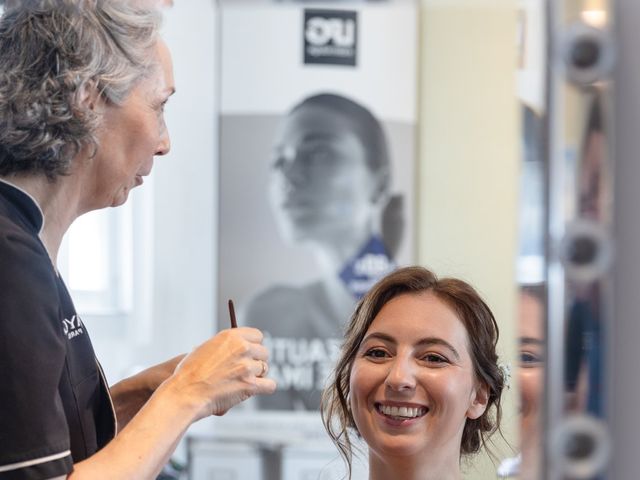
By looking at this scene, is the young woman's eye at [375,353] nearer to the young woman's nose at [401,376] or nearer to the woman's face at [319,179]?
the young woman's nose at [401,376]

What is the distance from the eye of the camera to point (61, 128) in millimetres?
1297

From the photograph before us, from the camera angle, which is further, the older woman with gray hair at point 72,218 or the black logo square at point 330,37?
the black logo square at point 330,37

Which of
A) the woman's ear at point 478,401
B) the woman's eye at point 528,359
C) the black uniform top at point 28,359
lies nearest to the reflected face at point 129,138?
the black uniform top at point 28,359

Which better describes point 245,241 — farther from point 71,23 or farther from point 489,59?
point 71,23

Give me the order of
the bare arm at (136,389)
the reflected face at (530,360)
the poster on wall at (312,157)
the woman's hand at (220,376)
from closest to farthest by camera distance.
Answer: the reflected face at (530,360) < the woman's hand at (220,376) < the bare arm at (136,389) < the poster on wall at (312,157)

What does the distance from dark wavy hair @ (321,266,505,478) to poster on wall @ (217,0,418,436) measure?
6.45ft

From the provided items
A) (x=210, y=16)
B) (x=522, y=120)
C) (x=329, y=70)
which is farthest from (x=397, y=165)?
(x=522, y=120)

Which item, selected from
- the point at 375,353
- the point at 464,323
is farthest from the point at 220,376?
the point at 464,323

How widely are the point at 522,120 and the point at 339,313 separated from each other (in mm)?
3658

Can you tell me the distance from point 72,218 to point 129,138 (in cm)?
15

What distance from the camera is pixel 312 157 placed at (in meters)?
4.05

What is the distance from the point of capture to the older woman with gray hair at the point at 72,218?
1.12 meters

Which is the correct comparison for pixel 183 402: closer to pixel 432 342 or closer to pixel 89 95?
pixel 89 95

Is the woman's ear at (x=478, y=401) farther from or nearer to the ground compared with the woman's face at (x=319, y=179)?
nearer to the ground
